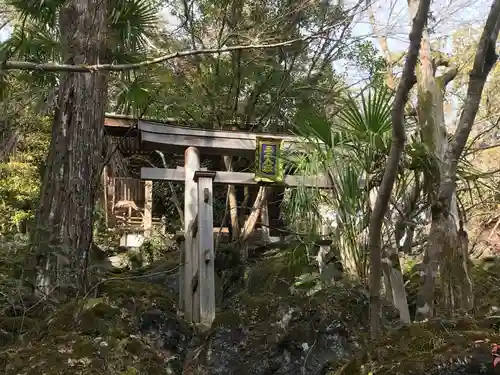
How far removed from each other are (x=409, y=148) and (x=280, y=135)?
8.77 ft

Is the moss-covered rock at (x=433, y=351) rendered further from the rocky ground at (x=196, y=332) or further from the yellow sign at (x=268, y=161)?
the yellow sign at (x=268, y=161)

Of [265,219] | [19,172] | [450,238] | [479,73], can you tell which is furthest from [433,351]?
[19,172]

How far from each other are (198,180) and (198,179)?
1 cm

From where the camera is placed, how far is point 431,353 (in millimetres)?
2348

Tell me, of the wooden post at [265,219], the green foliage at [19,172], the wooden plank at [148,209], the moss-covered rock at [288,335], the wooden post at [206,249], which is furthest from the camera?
the wooden plank at [148,209]

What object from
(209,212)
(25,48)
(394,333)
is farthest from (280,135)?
(394,333)

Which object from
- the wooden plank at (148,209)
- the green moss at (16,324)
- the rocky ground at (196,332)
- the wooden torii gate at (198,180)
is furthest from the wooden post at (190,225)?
the wooden plank at (148,209)

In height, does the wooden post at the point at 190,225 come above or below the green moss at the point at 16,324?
above

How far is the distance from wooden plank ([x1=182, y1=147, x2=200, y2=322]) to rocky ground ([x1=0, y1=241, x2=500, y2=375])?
506 millimetres

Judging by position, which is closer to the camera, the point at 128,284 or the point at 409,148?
the point at 409,148

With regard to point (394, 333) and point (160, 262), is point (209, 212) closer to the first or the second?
point (394, 333)

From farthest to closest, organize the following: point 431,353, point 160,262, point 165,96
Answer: point 160,262, point 165,96, point 431,353

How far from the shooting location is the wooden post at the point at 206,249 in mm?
5545

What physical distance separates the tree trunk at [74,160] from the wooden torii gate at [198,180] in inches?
23.8
